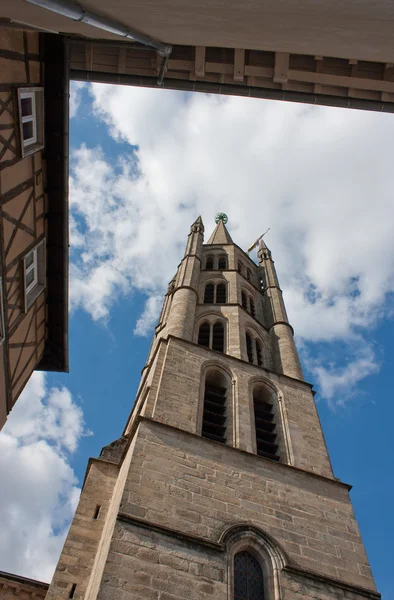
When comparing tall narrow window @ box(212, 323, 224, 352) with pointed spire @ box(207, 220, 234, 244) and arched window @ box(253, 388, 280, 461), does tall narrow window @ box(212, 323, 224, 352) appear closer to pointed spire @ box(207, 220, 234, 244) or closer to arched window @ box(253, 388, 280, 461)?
arched window @ box(253, 388, 280, 461)

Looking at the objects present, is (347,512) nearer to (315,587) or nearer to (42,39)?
(315,587)

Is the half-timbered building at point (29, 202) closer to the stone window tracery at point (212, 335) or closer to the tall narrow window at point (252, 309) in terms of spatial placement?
the stone window tracery at point (212, 335)

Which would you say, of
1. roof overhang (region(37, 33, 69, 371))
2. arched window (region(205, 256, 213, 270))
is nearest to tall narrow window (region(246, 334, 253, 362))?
arched window (region(205, 256, 213, 270))

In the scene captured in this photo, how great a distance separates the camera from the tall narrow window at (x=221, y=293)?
2455cm

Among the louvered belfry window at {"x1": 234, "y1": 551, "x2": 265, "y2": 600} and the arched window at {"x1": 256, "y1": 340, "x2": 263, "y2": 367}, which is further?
the arched window at {"x1": 256, "y1": 340, "x2": 263, "y2": 367}

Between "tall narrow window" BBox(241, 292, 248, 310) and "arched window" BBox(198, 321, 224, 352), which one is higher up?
"tall narrow window" BBox(241, 292, 248, 310)

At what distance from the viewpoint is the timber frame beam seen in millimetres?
7152

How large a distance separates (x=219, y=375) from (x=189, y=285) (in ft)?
22.9

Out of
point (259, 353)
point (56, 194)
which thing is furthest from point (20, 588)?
point (259, 353)

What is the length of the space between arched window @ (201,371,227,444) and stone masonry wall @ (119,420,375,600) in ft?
5.02

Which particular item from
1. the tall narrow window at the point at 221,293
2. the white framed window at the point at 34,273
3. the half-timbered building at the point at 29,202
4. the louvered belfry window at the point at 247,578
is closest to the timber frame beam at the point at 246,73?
the half-timbered building at the point at 29,202

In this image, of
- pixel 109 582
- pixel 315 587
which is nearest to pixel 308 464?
pixel 315 587

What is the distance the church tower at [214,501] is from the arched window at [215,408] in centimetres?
3

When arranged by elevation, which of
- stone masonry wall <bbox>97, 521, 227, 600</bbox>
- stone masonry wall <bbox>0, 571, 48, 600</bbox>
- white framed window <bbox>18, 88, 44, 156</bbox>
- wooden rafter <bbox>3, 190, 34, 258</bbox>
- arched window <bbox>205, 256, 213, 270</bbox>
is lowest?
stone masonry wall <bbox>97, 521, 227, 600</bbox>
